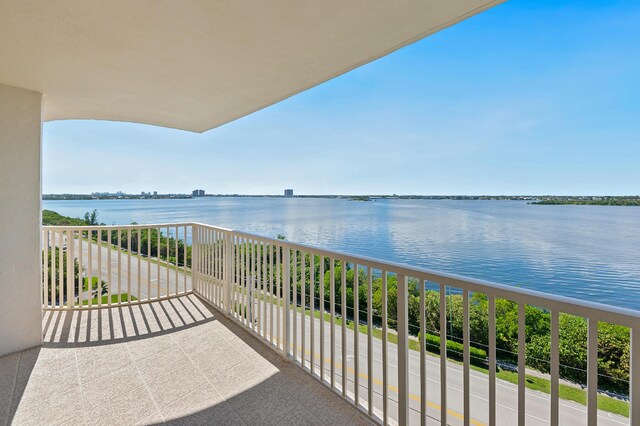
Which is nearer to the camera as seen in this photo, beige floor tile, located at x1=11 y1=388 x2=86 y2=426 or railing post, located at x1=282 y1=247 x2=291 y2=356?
beige floor tile, located at x1=11 y1=388 x2=86 y2=426

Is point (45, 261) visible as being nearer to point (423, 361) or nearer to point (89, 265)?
point (89, 265)

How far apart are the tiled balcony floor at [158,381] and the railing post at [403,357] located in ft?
1.01

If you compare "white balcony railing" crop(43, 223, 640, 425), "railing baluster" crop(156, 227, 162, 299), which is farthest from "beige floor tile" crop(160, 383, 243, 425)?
"railing baluster" crop(156, 227, 162, 299)

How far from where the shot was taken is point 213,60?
2137mm

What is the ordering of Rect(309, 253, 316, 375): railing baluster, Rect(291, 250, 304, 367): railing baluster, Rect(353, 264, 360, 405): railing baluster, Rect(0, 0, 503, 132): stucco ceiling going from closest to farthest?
Rect(0, 0, 503, 132): stucco ceiling < Rect(353, 264, 360, 405): railing baluster < Rect(309, 253, 316, 375): railing baluster < Rect(291, 250, 304, 367): railing baluster

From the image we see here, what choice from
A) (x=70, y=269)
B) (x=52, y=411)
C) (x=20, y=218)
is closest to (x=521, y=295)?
(x=52, y=411)

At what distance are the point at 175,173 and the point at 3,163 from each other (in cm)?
1853

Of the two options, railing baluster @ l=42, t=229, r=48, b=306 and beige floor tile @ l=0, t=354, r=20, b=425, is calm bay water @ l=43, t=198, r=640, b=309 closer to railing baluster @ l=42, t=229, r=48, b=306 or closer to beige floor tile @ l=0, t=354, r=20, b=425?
railing baluster @ l=42, t=229, r=48, b=306

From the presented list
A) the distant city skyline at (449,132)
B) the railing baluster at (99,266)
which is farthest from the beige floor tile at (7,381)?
the distant city skyline at (449,132)

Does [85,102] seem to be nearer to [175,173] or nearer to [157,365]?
[157,365]

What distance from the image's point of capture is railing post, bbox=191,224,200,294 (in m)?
3.95

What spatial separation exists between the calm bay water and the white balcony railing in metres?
4.76

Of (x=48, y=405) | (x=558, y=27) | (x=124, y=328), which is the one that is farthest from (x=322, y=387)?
(x=558, y=27)

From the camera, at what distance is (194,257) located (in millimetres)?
4000
